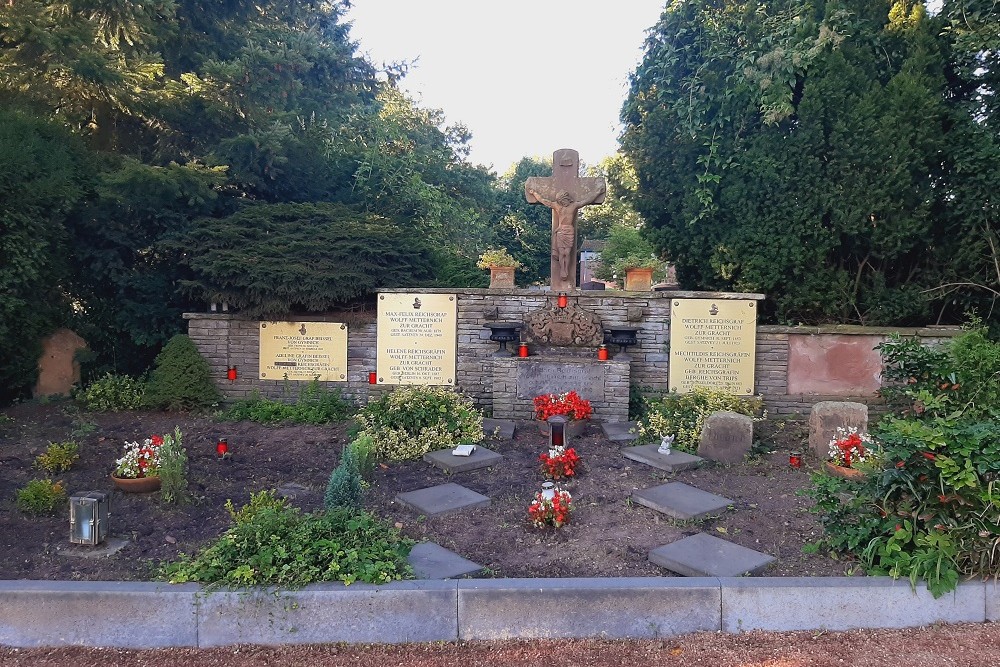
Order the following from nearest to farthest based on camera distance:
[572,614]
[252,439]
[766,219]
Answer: [572,614] → [252,439] → [766,219]

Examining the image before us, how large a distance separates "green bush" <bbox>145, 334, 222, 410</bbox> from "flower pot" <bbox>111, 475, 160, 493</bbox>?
132 inches

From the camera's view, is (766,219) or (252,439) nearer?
(252,439)

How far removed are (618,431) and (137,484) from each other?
4898 millimetres

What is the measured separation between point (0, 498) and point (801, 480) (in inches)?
261

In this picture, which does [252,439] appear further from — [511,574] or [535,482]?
[511,574]

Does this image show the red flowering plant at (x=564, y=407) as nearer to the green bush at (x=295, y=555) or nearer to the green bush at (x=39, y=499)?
the green bush at (x=295, y=555)

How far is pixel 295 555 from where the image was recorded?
3.60 meters

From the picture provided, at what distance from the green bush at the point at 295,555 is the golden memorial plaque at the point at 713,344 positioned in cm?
568

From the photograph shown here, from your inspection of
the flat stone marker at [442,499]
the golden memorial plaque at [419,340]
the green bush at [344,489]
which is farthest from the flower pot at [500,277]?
the green bush at [344,489]

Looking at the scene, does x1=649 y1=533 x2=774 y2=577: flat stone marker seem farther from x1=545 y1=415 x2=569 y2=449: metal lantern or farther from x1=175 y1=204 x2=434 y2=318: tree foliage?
x1=175 y1=204 x2=434 y2=318: tree foliage

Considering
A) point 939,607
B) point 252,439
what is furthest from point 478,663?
point 252,439

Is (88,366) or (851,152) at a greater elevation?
(851,152)

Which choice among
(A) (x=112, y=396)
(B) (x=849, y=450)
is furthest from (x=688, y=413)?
(A) (x=112, y=396)

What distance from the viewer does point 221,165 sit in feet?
30.2
